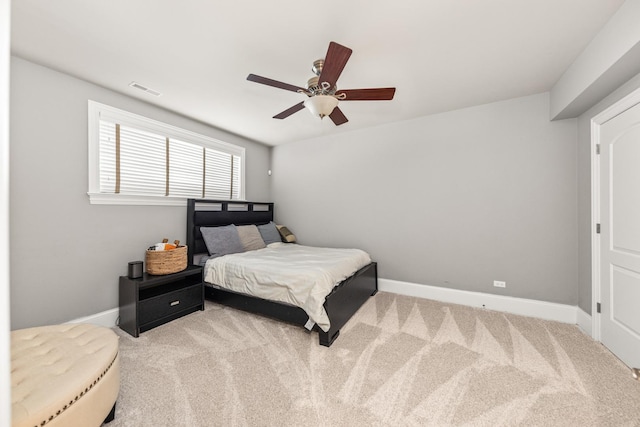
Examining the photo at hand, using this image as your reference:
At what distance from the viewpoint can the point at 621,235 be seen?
6.77 ft

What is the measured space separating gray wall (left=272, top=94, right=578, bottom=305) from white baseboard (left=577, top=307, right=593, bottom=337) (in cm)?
15

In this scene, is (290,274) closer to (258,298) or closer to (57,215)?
(258,298)

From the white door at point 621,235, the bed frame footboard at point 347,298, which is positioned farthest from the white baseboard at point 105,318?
the white door at point 621,235

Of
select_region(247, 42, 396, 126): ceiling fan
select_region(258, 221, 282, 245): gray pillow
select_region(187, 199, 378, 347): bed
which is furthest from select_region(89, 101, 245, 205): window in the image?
select_region(247, 42, 396, 126): ceiling fan

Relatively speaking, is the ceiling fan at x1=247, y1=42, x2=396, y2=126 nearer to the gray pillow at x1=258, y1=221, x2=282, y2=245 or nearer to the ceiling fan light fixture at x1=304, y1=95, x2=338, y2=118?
the ceiling fan light fixture at x1=304, y1=95, x2=338, y2=118

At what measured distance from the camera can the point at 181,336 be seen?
2.38 m

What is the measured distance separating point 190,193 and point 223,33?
2.29 meters

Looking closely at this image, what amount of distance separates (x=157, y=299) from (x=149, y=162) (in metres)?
1.66

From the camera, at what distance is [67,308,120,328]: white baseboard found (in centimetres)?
250

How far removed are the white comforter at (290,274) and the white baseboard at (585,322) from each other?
2.27 m

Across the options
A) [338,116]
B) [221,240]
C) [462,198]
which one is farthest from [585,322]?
[221,240]

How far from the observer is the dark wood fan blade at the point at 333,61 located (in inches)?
60.7

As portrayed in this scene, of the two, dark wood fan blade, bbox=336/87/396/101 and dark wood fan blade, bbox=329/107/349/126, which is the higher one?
dark wood fan blade, bbox=336/87/396/101

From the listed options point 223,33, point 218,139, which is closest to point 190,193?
point 218,139
